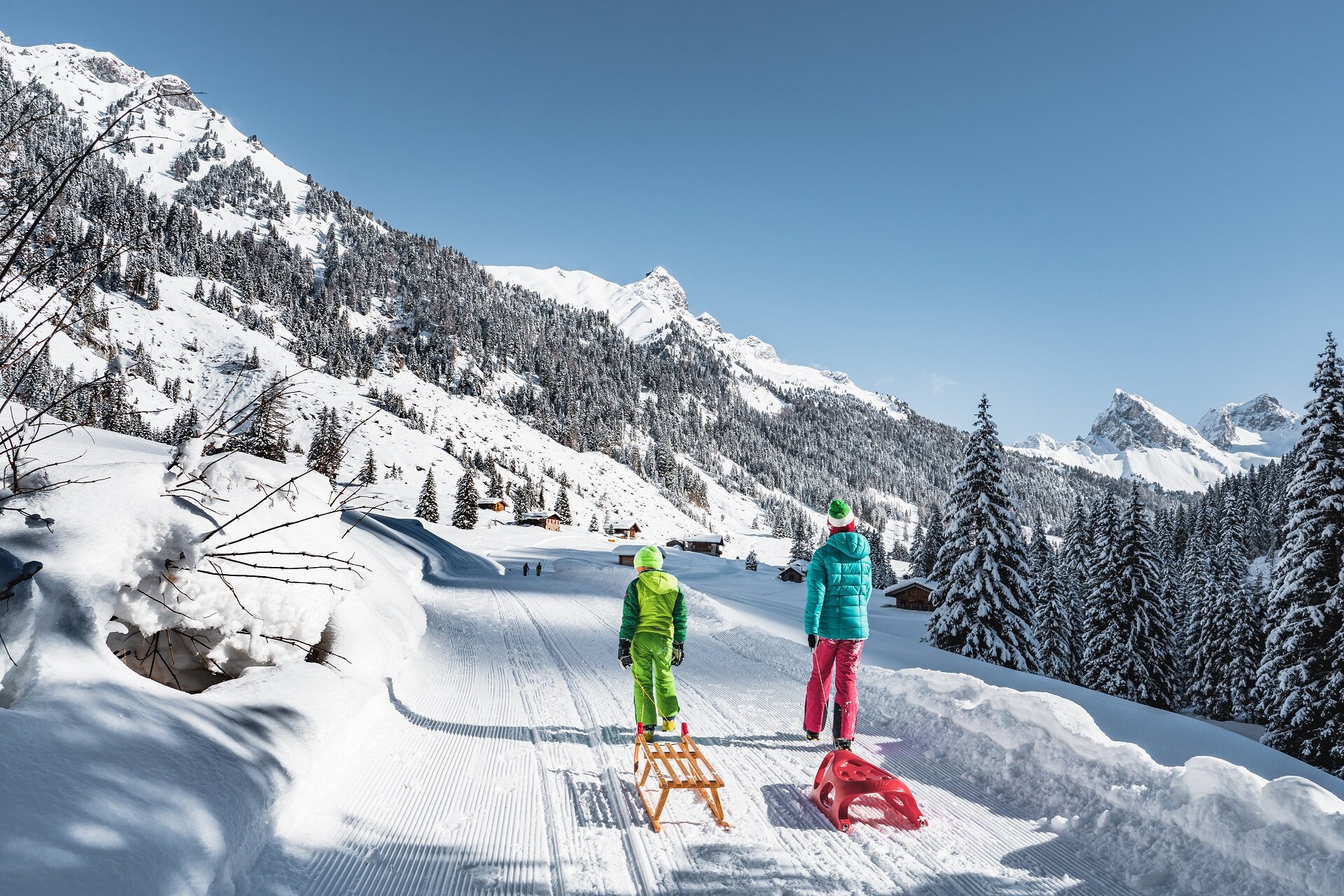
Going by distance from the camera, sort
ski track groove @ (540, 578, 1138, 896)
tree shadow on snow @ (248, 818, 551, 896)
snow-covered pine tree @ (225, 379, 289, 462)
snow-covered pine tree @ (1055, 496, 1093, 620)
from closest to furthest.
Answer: snow-covered pine tree @ (225, 379, 289, 462) < tree shadow on snow @ (248, 818, 551, 896) < ski track groove @ (540, 578, 1138, 896) < snow-covered pine tree @ (1055, 496, 1093, 620)

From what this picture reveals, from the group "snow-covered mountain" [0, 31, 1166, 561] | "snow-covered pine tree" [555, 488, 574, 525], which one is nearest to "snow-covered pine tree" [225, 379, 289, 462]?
"snow-covered mountain" [0, 31, 1166, 561]

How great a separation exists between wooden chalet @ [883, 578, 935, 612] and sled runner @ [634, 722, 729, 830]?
151ft

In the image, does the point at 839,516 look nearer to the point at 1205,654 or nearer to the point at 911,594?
the point at 1205,654

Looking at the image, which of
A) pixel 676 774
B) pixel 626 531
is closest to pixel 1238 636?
pixel 676 774

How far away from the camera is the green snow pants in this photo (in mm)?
5434

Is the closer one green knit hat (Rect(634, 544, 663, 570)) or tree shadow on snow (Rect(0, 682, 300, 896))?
tree shadow on snow (Rect(0, 682, 300, 896))

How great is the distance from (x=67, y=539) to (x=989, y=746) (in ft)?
22.4

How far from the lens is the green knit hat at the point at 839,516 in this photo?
5844 mm

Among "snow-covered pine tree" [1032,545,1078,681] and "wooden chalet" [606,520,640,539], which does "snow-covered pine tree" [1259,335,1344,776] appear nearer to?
"snow-covered pine tree" [1032,545,1078,681]

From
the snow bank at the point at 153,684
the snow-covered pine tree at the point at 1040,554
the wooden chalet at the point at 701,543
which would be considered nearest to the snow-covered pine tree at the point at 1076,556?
the snow-covered pine tree at the point at 1040,554

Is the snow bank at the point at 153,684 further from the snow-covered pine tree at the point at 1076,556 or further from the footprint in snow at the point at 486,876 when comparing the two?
the snow-covered pine tree at the point at 1076,556

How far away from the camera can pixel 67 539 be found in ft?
12.5

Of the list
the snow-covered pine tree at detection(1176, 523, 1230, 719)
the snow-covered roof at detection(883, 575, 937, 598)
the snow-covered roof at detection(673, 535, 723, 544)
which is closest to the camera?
the snow-covered pine tree at detection(1176, 523, 1230, 719)

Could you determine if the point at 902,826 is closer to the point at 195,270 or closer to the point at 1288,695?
the point at 1288,695
